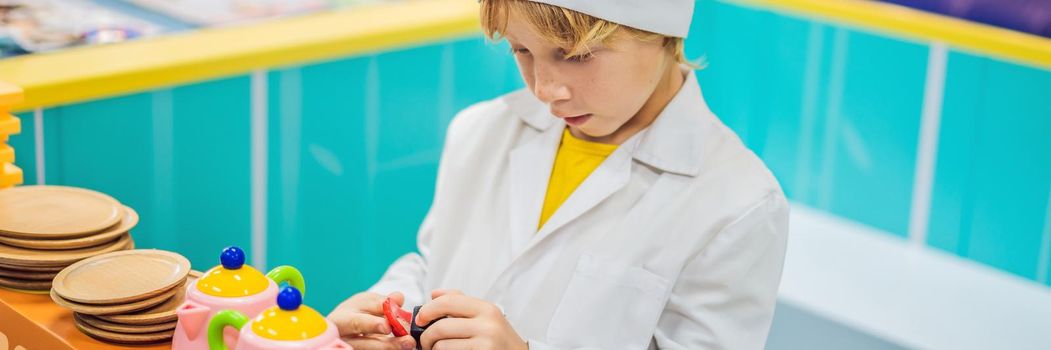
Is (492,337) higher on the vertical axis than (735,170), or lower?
lower

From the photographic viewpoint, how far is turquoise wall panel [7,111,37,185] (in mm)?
2584

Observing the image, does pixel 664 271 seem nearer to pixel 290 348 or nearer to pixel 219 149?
pixel 290 348

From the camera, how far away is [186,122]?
2900 mm

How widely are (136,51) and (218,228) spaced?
438 mm

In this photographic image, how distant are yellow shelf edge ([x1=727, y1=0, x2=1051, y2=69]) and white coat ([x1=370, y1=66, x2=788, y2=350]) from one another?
143 cm

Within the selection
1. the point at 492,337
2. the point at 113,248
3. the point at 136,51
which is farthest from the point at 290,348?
the point at 136,51

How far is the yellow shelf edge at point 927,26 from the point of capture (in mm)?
3207

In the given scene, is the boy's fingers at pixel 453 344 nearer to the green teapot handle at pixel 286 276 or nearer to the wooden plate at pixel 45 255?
the green teapot handle at pixel 286 276

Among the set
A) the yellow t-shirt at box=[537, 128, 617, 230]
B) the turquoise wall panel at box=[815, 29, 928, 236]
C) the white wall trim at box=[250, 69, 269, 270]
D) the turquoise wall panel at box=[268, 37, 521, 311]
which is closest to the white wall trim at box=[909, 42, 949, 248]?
the turquoise wall panel at box=[815, 29, 928, 236]

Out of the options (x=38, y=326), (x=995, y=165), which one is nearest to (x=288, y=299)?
(x=38, y=326)

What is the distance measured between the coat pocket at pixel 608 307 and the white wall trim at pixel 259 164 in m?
1.23

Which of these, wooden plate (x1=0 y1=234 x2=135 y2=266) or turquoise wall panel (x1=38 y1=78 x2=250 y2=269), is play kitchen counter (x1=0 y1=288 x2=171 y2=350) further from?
turquoise wall panel (x1=38 y1=78 x2=250 y2=269)

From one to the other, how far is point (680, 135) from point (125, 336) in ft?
2.77

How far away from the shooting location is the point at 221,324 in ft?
5.20
